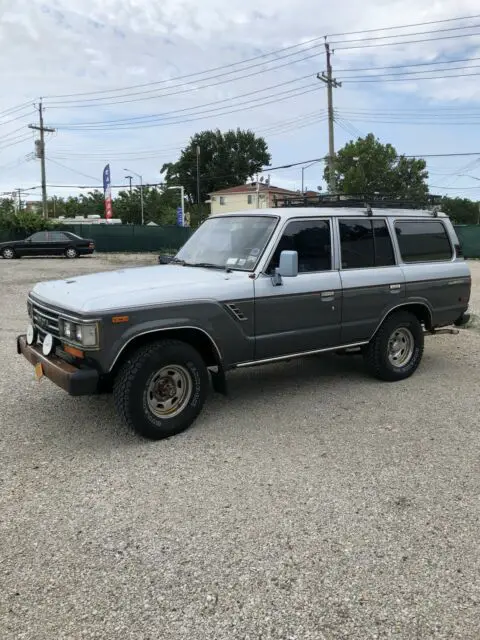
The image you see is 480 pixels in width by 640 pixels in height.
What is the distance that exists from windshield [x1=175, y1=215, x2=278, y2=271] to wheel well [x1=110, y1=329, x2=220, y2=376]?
2.56 feet

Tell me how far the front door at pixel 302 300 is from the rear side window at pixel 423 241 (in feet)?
3.60

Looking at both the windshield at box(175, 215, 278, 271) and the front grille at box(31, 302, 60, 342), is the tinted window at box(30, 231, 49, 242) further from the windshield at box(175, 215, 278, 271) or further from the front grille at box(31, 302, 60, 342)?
the front grille at box(31, 302, 60, 342)

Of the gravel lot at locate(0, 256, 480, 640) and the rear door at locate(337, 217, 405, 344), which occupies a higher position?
the rear door at locate(337, 217, 405, 344)

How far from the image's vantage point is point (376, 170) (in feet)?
216

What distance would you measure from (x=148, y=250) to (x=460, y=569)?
3170cm

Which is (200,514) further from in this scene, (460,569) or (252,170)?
(252,170)

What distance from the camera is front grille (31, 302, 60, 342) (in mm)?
4402

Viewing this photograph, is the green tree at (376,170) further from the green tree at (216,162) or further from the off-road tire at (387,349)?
the off-road tire at (387,349)

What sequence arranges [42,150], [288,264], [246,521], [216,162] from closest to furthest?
[246,521] < [288,264] < [42,150] < [216,162]

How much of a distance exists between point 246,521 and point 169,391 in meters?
1.48

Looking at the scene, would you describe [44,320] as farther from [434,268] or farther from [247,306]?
[434,268]

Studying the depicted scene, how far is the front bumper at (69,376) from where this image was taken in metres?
3.95

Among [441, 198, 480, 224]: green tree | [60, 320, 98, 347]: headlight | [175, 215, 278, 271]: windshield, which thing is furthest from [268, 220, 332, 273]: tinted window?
[441, 198, 480, 224]: green tree

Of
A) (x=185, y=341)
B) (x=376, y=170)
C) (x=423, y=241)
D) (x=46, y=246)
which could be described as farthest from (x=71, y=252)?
(x=376, y=170)
